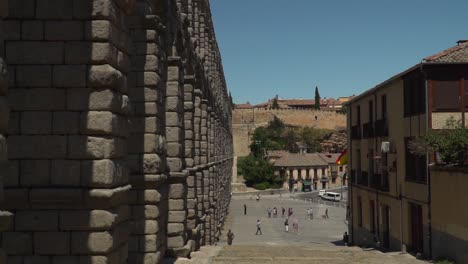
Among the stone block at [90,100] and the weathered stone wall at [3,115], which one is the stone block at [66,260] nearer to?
the stone block at [90,100]

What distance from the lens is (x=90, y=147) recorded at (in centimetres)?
701

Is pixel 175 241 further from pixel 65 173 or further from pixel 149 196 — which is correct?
pixel 65 173

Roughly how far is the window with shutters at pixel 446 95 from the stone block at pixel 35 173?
15.2 metres

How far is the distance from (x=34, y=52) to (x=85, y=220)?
2072 mm

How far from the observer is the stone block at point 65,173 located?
706cm

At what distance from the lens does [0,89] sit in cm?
453

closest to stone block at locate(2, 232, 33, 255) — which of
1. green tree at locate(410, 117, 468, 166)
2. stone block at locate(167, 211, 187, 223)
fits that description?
stone block at locate(167, 211, 187, 223)

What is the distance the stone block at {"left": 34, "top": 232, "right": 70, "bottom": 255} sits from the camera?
7.04 m

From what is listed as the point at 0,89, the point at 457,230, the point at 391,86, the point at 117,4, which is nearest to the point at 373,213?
the point at 391,86

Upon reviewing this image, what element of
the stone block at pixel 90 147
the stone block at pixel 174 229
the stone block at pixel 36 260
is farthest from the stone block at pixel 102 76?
the stone block at pixel 174 229

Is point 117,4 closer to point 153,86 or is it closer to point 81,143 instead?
point 81,143

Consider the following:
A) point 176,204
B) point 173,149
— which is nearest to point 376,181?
point 176,204

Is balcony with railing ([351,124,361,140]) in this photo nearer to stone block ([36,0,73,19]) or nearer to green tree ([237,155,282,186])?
stone block ([36,0,73,19])

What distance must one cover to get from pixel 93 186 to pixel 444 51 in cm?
1641
